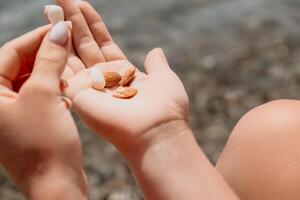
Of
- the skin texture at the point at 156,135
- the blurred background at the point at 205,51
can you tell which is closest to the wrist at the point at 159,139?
the skin texture at the point at 156,135

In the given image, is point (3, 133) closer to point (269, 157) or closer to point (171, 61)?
point (269, 157)

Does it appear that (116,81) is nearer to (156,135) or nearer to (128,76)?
(128,76)

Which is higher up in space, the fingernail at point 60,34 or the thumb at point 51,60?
the fingernail at point 60,34

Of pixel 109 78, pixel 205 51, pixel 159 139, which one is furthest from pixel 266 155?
pixel 205 51

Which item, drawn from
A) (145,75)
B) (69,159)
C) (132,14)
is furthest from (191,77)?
(69,159)

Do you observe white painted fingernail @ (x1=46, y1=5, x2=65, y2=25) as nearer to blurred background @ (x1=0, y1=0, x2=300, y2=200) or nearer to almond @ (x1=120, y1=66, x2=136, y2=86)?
almond @ (x1=120, y1=66, x2=136, y2=86)

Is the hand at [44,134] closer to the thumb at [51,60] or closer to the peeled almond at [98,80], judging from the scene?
the thumb at [51,60]
